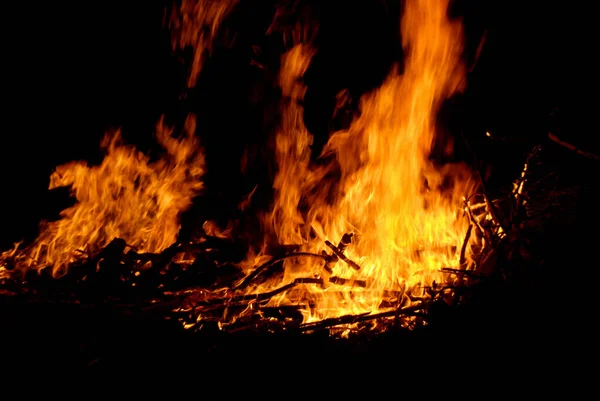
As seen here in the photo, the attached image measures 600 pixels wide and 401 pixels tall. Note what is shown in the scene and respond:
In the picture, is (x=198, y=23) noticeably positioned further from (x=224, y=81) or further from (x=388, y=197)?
(x=388, y=197)

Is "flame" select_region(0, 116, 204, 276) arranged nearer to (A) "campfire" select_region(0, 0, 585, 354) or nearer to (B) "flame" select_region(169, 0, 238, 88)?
(A) "campfire" select_region(0, 0, 585, 354)

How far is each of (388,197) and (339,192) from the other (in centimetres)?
55

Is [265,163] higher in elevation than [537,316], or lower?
higher

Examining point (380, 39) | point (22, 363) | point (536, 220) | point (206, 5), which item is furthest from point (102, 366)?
point (380, 39)

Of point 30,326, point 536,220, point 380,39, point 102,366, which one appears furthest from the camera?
point 380,39

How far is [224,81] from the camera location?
214 inches

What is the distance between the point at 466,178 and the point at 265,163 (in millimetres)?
2219

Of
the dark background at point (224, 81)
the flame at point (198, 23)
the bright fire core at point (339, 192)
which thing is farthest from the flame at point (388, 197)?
the flame at point (198, 23)

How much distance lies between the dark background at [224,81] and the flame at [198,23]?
6.6 inches

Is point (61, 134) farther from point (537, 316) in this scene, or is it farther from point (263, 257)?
point (537, 316)

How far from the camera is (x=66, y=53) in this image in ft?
17.7

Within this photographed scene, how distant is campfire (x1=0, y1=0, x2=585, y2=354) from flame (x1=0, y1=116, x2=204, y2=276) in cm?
2

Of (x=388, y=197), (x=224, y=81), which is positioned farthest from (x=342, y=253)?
(x=224, y=81)

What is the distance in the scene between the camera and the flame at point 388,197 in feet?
11.0
